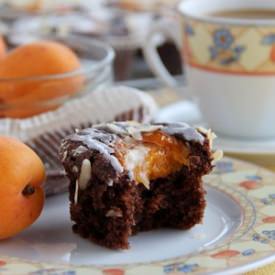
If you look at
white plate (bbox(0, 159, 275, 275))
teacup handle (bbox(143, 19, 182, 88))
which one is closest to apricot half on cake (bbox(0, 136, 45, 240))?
white plate (bbox(0, 159, 275, 275))

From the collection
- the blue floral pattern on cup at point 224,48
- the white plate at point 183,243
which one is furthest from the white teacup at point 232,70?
the white plate at point 183,243

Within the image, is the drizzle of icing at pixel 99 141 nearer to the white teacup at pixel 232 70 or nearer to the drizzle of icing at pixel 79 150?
the drizzle of icing at pixel 79 150

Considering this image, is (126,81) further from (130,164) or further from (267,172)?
(130,164)

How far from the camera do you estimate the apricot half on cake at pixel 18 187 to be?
80 cm

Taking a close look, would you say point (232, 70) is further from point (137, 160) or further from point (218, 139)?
point (137, 160)

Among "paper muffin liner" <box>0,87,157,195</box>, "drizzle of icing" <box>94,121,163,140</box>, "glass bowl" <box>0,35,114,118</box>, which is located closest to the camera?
"drizzle of icing" <box>94,121,163,140</box>

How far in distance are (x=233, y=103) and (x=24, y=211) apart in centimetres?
46

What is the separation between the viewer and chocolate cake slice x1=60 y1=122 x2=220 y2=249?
801 mm

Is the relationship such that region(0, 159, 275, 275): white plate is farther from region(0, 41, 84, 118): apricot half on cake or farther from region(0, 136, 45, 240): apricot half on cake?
region(0, 41, 84, 118): apricot half on cake

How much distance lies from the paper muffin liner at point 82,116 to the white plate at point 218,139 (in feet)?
0.16

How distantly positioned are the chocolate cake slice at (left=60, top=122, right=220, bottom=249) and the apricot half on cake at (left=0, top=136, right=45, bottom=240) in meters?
0.03

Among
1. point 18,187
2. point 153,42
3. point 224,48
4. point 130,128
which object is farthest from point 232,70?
point 18,187

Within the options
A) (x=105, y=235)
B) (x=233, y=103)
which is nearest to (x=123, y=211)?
(x=105, y=235)

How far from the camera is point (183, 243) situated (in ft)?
2.69
